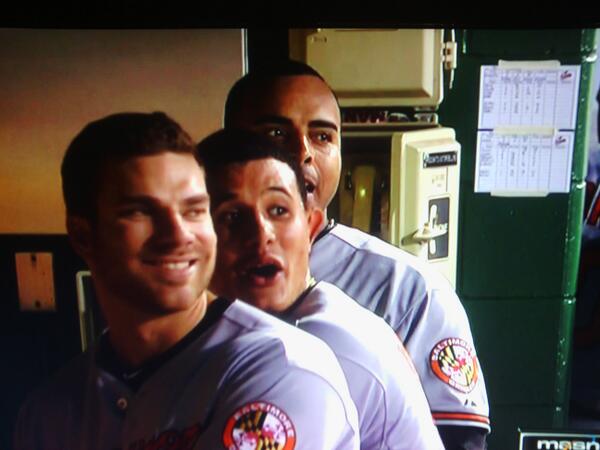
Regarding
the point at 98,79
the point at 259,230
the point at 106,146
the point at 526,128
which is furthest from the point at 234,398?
the point at 526,128

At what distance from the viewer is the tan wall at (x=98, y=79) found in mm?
1426

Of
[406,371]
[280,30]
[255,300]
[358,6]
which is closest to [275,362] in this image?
[255,300]

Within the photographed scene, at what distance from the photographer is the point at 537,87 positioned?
1464mm

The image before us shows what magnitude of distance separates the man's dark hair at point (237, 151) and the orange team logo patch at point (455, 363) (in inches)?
16.3

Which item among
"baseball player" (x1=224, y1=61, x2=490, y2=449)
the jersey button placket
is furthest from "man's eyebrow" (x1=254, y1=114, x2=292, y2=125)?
the jersey button placket

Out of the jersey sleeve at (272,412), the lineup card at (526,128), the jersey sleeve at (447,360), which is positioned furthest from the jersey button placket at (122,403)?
the lineup card at (526,128)

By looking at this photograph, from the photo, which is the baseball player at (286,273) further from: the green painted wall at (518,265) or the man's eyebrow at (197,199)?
the green painted wall at (518,265)

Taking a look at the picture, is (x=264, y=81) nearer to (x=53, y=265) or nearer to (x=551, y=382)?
(x=53, y=265)

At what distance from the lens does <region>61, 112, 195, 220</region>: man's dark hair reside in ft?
4.47

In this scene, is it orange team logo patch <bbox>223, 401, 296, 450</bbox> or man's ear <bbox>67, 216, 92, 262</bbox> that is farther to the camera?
man's ear <bbox>67, 216, 92, 262</bbox>

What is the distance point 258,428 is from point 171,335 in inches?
9.4

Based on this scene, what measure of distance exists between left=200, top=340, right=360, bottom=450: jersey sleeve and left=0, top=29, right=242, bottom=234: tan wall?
481 mm

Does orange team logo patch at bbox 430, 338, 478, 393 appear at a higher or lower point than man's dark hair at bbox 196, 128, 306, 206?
lower

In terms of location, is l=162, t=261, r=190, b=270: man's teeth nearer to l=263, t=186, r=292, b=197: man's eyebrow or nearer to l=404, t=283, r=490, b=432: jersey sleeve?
l=263, t=186, r=292, b=197: man's eyebrow
